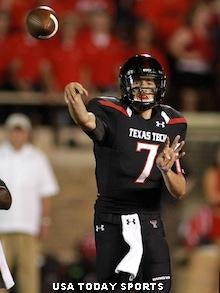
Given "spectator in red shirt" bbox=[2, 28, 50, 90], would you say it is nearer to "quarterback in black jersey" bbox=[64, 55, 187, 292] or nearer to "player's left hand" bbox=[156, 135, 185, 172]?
"quarterback in black jersey" bbox=[64, 55, 187, 292]

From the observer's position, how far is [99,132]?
749 centimetres

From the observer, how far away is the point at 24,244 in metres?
11.7

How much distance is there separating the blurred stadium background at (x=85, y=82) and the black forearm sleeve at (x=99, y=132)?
224 inches

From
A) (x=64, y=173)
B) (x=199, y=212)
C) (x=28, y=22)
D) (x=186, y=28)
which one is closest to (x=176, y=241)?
(x=199, y=212)

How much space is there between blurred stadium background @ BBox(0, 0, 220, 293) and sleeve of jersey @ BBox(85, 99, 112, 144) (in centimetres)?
560

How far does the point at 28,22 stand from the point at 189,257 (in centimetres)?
509

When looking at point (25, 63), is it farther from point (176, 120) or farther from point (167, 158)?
point (167, 158)

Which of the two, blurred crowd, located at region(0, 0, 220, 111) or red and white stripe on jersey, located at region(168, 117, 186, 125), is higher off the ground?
blurred crowd, located at region(0, 0, 220, 111)

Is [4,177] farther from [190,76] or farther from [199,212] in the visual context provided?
[190,76]

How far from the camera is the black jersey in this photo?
7625mm

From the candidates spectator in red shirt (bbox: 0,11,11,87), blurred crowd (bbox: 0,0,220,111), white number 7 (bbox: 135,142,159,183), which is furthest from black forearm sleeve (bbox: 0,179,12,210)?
spectator in red shirt (bbox: 0,11,11,87)

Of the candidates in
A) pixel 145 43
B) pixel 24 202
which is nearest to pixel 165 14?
pixel 145 43

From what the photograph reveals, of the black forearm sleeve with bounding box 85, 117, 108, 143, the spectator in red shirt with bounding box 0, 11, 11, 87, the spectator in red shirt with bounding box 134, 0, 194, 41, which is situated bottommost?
the black forearm sleeve with bounding box 85, 117, 108, 143

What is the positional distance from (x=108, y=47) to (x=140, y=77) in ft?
20.9
